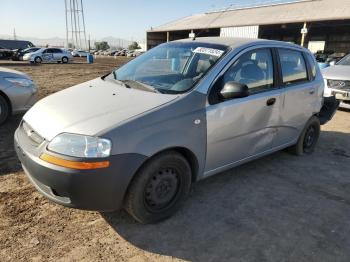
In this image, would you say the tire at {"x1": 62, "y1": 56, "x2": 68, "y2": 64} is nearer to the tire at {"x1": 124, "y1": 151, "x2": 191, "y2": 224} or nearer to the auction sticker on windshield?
the auction sticker on windshield

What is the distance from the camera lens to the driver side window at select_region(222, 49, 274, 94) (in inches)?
145

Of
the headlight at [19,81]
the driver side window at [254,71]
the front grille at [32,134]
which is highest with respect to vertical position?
the driver side window at [254,71]

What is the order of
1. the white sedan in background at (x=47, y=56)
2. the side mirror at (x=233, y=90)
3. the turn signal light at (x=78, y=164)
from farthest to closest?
1. the white sedan in background at (x=47, y=56)
2. the side mirror at (x=233, y=90)
3. the turn signal light at (x=78, y=164)

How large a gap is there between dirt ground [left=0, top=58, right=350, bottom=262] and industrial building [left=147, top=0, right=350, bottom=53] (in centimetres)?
3090

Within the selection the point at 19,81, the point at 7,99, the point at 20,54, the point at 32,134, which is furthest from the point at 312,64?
the point at 20,54

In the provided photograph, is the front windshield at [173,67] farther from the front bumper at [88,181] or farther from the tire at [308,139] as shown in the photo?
the tire at [308,139]

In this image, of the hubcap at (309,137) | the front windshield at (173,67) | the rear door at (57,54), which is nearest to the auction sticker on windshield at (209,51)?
the front windshield at (173,67)

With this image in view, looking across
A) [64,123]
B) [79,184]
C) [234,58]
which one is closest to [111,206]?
[79,184]

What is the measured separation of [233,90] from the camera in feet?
10.9

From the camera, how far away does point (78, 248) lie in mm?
2816

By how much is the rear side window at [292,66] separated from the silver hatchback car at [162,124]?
0.02 m

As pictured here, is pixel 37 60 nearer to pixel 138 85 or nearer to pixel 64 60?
pixel 64 60

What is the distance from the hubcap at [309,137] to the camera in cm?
526

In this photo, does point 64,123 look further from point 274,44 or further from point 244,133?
point 274,44
